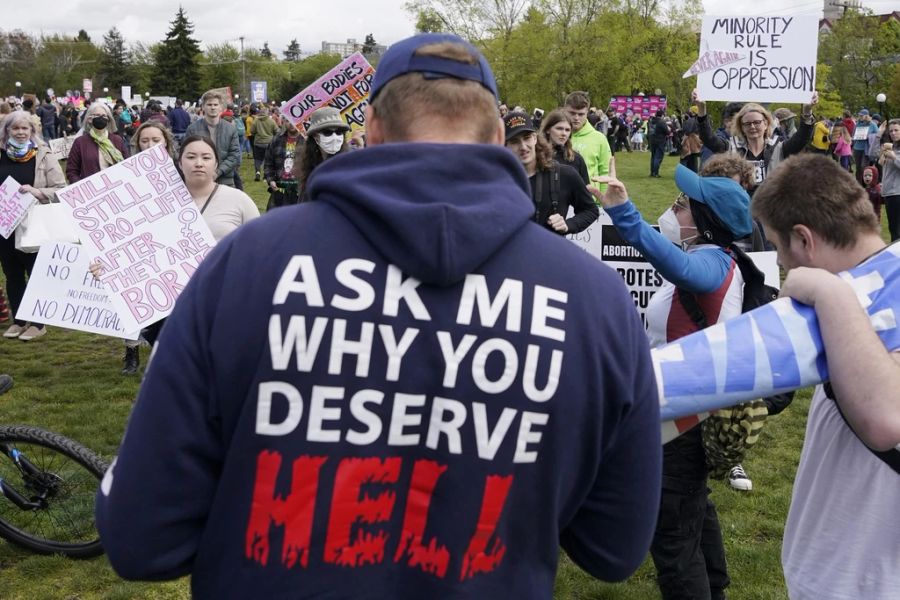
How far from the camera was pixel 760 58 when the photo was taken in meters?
9.46

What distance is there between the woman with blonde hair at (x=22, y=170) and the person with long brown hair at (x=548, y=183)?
14.2ft

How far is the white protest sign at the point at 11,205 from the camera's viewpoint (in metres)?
7.57

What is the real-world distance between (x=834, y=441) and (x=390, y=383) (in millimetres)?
1352

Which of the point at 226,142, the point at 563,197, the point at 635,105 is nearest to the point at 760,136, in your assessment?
the point at 563,197

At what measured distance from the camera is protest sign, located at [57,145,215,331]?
5312 millimetres

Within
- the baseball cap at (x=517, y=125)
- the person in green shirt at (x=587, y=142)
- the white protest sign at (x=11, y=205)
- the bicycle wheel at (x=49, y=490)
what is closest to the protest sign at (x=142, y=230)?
the bicycle wheel at (x=49, y=490)

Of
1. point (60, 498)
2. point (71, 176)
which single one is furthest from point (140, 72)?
point (60, 498)

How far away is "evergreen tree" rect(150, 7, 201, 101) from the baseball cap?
6876 cm

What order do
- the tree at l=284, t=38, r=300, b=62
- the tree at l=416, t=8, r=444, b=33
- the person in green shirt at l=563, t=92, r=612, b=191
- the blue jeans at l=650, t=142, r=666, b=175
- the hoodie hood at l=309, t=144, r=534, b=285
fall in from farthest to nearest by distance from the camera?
the tree at l=284, t=38, r=300, b=62 → the tree at l=416, t=8, r=444, b=33 → the blue jeans at l=650, t=142, r=666, b=175 → the person in green shirt at l=563, t=92, r=612, b=191 → the hoodie hood at l=309, t=144, r=534, b=285

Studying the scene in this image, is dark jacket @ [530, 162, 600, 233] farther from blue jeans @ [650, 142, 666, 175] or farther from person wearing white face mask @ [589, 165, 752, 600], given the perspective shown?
blue jeans @ [650, 142, 666, 175]

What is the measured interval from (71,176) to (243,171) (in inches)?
583

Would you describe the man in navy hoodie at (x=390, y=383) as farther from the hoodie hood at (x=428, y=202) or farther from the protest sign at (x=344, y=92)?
the protest sign at (x=344, y=92)

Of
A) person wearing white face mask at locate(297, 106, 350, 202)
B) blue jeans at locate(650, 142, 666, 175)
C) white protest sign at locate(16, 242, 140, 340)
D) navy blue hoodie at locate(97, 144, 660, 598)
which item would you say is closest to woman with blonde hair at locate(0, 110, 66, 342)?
white protest sign at locate(16, 242, 140, 340)

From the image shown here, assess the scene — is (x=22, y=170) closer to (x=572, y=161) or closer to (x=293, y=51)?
(x=572, y=161)
